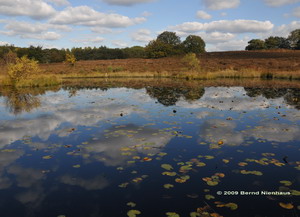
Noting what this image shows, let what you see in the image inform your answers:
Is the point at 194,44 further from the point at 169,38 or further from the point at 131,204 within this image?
the point at 131,204

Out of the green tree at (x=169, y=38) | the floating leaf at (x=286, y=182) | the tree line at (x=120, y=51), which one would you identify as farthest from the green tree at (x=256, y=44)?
the floating leaf at (x=286, y=182)

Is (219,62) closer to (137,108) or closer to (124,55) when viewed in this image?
(137,108)

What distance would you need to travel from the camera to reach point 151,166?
643cm

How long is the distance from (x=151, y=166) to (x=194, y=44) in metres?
95.9

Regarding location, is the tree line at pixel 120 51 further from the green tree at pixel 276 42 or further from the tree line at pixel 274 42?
the green tree at pixel 276 42

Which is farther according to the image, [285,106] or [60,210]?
[285,106]

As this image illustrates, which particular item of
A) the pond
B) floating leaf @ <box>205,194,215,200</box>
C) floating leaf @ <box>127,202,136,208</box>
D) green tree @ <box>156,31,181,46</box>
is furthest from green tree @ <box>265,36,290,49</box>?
floating leaf @ <box>127,202,136,208</box>

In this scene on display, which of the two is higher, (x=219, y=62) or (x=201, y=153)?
(x=219, y=62)

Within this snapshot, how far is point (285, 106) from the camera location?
49.0ft

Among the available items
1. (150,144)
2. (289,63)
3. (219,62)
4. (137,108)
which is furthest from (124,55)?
(150,144)

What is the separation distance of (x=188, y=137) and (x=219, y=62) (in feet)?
172

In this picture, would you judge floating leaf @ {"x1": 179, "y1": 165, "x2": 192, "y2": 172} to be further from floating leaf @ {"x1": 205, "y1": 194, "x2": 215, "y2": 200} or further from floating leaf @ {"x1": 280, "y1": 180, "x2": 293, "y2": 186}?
floating leaf @ {"x1": 280, "y1": 180, "x2": 293, "y2": 186}

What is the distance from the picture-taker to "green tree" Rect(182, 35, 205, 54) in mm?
94250

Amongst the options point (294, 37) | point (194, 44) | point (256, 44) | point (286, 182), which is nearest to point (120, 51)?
point (194, 44)
